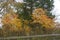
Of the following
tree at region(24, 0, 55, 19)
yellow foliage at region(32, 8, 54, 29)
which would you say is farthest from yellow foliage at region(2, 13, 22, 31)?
tree at region(24, 0, 55, 19)

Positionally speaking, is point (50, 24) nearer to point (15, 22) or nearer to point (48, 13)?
point (48, 13)

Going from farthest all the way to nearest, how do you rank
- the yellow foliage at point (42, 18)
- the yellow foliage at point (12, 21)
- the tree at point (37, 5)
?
the tree at point (37, 5)
the yellow foliage at point (42, 18)
the yellow foliage at point (12, 21)

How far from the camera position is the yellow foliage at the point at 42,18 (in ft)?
40.1

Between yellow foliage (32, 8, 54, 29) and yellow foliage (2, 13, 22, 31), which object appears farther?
yellow foliage (32, 8, 54, 29)

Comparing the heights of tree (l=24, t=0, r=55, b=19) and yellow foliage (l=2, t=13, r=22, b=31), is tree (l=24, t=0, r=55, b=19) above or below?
above

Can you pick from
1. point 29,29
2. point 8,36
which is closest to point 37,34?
point 29,29

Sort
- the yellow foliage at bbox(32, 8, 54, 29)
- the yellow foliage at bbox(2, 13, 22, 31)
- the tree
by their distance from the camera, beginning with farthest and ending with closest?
the tree
the yellow foliage at bbox(32, 8, 54, 29)
the yellow foliage at bbox(2, 13, 22, 31)

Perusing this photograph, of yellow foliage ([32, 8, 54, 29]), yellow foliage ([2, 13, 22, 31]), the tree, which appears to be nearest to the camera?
yellow foliage ([2, 13, 22, 31])

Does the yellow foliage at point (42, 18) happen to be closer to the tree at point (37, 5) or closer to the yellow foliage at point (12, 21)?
the tree at point (37, 5)

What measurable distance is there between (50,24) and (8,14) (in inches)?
69.7

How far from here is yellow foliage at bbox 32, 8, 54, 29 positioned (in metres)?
12.2

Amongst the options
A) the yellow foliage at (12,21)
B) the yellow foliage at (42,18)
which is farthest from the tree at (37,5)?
the yellow foliage at (12,21)

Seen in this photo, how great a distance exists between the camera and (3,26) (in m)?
11.9

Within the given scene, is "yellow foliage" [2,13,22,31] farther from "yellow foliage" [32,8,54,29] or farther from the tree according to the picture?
the tree
